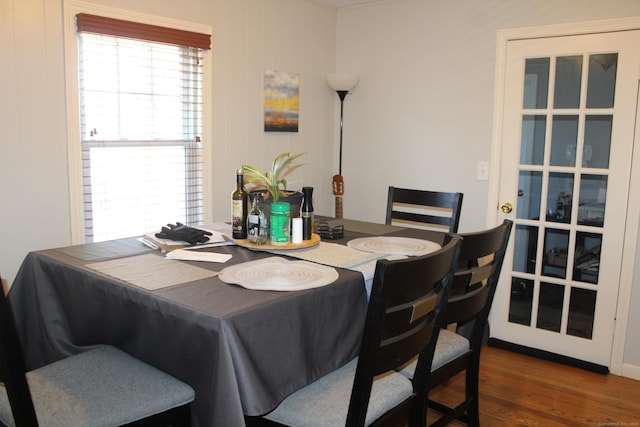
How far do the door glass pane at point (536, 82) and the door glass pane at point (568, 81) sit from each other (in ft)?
0.21

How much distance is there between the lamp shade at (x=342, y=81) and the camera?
4141 millimetres

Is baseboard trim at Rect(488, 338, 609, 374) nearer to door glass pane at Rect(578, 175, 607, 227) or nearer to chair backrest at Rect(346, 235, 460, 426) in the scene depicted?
door glass pane at Rect(578, 175, 607, 227)

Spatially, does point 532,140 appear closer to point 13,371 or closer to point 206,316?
point 206,316

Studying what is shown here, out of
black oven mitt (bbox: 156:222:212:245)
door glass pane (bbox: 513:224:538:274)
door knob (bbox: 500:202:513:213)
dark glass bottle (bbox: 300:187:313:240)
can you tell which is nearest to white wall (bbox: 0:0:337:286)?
black oven mitt (bbox: 156:222:212:245)

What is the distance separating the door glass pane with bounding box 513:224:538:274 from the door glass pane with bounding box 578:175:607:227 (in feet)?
1.00

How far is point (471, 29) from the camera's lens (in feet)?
12.0

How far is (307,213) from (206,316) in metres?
0.92

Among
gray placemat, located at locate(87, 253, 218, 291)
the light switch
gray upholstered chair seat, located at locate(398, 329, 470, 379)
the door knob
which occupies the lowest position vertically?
gray upholstered chair seat, located at locate(398, 329, 470, 379)

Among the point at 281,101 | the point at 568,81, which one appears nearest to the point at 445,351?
the point at 568,81

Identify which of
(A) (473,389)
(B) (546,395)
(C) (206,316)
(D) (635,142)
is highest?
(D) (635,142)

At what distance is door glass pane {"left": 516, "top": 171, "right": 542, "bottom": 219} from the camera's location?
346 cm

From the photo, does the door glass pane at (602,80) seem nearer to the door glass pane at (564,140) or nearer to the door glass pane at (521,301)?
the door glass pane at (564,140)

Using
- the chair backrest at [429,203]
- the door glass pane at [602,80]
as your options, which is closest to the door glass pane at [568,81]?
the door glass pane at [602,80]

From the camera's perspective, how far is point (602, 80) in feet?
10.4
